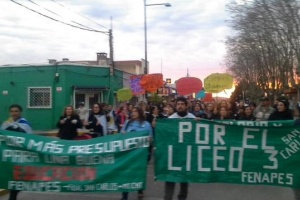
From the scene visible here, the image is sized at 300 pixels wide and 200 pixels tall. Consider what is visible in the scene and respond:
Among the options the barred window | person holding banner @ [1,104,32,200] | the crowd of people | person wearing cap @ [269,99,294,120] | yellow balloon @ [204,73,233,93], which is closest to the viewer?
the crowd of people

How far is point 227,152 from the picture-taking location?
257 inches

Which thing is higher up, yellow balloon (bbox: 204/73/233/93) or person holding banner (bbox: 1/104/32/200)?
yellow balloon (bbox: 204/73/233/93)

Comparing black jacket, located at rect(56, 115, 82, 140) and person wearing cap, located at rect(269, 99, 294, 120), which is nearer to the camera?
person wearing cap, located at rect(269, 99, 294, 120)

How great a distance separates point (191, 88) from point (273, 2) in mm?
7699

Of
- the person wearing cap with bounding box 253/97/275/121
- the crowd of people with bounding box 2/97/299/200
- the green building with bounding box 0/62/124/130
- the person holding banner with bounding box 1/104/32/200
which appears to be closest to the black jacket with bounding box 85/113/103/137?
the crowd of people with bounding box 2/97/299/200

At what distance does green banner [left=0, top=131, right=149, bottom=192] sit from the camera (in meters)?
→ 6.44

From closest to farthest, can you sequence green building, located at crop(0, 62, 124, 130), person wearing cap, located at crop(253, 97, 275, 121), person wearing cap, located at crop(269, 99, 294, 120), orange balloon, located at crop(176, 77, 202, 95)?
person wearing cap, located at crop(269, 99, 294, 120)
person wearing cap, located at crop(253, 97, 275, 121)
orange balloon, located at crop(176, 77, 202, 95)
green building, located at crop(0, 62, 124, 130)

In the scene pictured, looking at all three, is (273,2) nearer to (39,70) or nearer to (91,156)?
(39,70)

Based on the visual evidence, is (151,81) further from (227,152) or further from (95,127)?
(227,152)

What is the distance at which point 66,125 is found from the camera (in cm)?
848

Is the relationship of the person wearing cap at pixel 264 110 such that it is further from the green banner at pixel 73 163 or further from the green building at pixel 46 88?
the green building at pixel 46 88

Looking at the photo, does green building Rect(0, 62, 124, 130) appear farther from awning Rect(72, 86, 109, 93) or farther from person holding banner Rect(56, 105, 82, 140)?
person holding banner Rect(56, 105, 82, 140)

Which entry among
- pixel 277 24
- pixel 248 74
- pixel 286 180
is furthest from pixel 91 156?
pixel 248 74

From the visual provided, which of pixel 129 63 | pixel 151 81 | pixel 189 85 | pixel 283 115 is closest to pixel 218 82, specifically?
pixel 189 85
